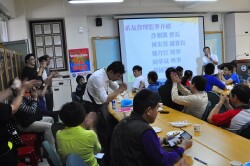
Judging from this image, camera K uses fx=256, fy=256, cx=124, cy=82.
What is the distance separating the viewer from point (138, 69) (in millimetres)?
5281

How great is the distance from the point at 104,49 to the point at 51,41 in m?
1.43

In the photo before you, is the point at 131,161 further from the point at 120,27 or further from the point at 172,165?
the point at 120,27

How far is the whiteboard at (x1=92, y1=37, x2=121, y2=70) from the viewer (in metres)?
6.99

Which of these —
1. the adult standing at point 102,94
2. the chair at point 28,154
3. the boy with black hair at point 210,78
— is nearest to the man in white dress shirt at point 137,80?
the boy with black hair at point 210,78

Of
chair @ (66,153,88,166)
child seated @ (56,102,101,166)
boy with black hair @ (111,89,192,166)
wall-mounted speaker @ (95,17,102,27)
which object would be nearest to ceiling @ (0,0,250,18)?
wall-mounted speaker @ (95,17,102,27)

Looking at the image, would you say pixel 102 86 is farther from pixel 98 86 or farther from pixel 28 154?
A: pixel 28 154

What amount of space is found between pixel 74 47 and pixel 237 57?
4773 mm

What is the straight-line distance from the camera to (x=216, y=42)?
7.85 m

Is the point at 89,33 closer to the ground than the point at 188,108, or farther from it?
farther from it

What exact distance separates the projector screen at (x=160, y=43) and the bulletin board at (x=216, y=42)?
1.04 feet

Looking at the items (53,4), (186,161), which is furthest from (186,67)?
(186,161)

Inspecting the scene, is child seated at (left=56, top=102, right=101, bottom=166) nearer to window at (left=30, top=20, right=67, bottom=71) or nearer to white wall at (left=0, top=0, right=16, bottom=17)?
white wall at (left=0, top=0, right=16, bottom=17)

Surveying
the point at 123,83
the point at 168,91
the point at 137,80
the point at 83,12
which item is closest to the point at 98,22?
the point at 83,12

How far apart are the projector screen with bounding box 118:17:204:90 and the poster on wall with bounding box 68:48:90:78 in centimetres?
101
